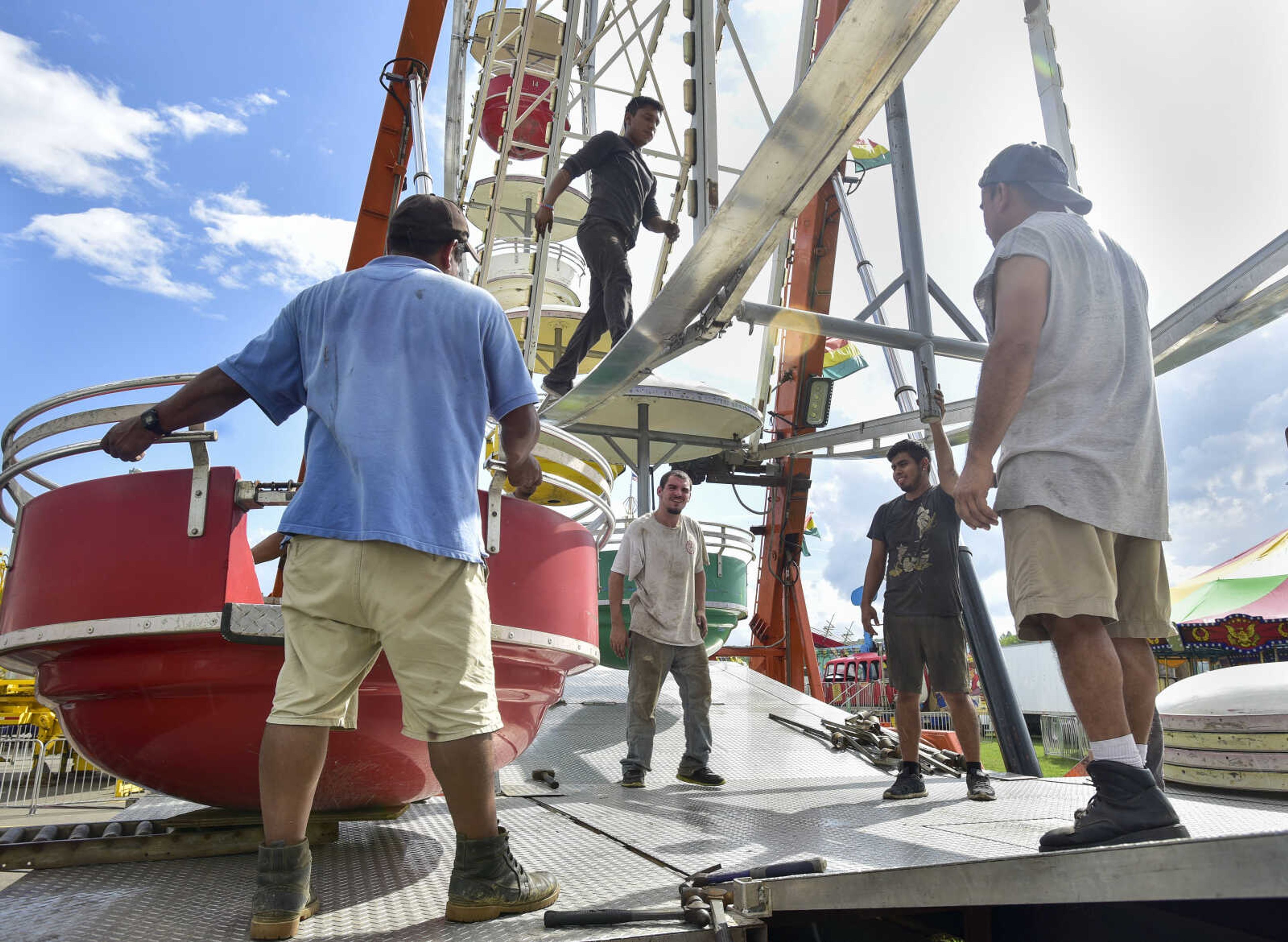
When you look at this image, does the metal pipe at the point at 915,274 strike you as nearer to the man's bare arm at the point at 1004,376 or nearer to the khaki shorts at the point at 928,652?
the khaki shorts at the point at 928,652

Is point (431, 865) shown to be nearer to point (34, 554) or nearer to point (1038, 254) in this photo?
point (34, 554)

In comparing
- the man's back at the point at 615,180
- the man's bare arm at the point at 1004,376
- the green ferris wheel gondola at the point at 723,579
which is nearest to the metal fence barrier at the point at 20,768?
the green ferris wheel gondola at the point at 723,579

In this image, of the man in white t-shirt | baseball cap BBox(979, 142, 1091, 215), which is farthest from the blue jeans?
baseball cap BBox(979, 142, 1091, 215)

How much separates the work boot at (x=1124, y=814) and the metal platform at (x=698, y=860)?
152mm

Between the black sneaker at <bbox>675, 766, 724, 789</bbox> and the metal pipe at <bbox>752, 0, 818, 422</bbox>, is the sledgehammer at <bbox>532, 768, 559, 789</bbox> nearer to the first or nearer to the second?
the black sneaker at <bbox>675, 766, 724, 789</bbox>

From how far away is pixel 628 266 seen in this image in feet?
19.4

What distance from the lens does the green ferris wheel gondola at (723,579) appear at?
7.59 m

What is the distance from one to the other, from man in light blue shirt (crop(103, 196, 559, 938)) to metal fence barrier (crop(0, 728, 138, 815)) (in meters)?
7.83

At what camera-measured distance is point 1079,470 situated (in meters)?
2.29

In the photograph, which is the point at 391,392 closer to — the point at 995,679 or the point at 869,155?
the point at 995,679

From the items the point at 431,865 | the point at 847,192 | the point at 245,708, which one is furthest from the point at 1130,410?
the point at 847,192

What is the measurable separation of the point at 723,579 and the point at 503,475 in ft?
18.0

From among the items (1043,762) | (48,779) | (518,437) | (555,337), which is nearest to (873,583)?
(518,437)

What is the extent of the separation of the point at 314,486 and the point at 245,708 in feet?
2.57
